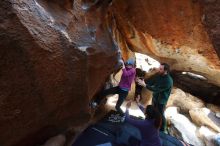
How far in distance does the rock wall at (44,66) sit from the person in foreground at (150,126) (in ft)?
2.93

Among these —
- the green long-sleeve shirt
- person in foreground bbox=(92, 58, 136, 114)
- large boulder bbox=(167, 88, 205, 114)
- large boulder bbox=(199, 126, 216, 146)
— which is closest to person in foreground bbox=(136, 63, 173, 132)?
the green long-sleeve shirt

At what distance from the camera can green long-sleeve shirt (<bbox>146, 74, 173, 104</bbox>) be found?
565 centimetres

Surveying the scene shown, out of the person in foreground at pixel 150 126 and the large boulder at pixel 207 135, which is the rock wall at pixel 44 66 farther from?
the large boulder at pixel 207 135

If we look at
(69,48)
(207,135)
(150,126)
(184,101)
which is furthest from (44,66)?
(184,101)

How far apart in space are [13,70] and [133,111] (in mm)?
4595

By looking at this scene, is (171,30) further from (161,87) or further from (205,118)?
(205,118)

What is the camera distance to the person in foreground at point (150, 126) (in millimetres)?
4410

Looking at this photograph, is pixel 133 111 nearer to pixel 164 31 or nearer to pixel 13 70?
pixel 164 31

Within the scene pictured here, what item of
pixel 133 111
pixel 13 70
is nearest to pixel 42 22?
pixel 13 70

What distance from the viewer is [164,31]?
5508mm

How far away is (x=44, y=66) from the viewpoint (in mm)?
3400

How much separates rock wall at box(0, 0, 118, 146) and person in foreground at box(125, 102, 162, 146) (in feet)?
2.93

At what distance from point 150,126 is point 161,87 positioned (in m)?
1.40

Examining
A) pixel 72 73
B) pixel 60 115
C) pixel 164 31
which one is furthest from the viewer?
pixel 164 31
